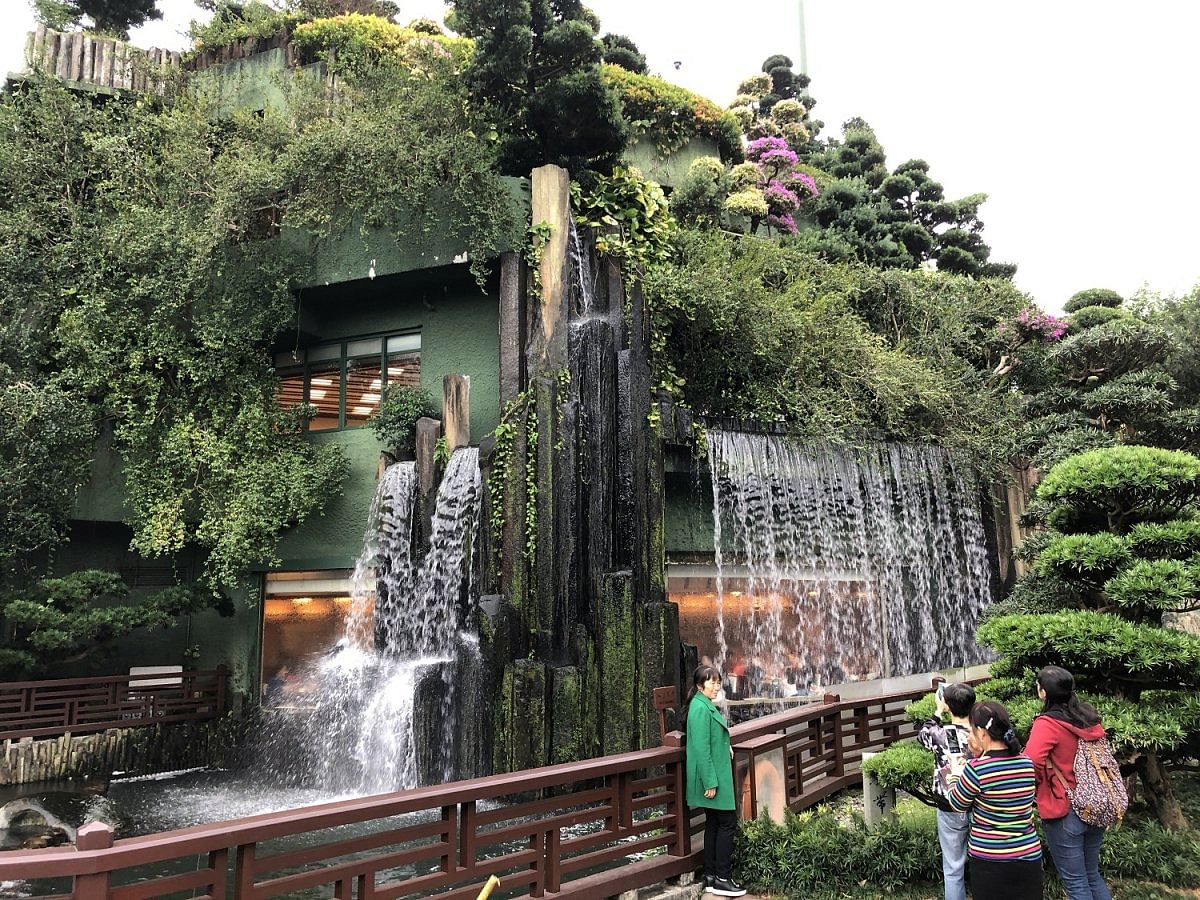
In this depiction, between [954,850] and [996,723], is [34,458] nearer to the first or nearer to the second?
[954,850]

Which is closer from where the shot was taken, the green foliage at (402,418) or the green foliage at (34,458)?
the green foliage at (34,458)

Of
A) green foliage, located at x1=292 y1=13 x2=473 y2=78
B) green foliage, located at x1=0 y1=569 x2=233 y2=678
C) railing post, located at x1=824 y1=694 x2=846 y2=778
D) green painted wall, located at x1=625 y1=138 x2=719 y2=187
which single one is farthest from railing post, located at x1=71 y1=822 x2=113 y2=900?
green painted wall, located at x1=625 y1=138 x2=719 y2=187

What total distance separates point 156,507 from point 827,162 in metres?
19.5

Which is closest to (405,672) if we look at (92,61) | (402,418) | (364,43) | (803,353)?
(402,418)

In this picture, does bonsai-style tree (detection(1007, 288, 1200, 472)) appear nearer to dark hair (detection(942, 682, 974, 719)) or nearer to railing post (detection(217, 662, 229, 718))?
dark hair (detection(942, 682, 974, 719))

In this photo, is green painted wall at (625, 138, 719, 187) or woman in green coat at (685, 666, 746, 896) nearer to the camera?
woman in green coat at (685, 666, 746, 896)

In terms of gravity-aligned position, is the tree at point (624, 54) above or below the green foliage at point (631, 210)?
above

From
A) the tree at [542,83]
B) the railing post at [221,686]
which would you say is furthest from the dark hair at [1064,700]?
the railing post at [221,686]

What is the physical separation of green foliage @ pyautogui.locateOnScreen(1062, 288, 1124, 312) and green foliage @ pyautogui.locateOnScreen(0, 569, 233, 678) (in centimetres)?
1912

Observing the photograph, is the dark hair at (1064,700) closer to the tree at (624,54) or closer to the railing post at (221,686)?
the railing post at (221,686)

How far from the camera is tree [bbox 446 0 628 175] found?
41.0 ft

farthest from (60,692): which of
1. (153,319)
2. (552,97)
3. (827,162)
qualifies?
(827,162)

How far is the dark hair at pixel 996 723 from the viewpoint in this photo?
4.14 metres

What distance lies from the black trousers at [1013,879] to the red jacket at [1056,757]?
58 cm
